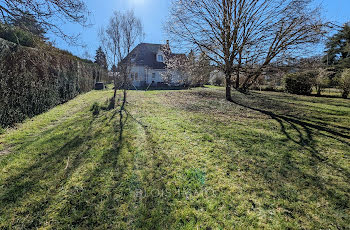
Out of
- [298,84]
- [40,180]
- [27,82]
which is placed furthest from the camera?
[298,84]

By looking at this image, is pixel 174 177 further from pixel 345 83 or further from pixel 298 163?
pixel 345 83

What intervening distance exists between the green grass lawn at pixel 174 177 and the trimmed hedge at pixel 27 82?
89 cm

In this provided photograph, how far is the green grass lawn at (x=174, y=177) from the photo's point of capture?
1932mm

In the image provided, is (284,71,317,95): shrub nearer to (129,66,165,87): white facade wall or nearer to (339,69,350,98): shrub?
(339,69,350,98): shrub

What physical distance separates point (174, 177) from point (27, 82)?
6544 mm

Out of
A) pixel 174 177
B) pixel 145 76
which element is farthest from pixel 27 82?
pixel 145 76

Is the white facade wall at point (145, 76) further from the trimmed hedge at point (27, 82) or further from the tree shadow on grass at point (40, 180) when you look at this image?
the tree shadow on grass at point (40, 180)

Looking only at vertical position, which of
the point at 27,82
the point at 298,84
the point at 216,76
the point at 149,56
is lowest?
the point at 27,82

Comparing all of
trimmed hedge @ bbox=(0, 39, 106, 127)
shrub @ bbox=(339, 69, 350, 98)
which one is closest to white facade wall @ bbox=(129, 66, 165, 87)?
trimmed hedge @ bbox=(0, 39, 106, 127)

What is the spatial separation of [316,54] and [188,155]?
947 cm

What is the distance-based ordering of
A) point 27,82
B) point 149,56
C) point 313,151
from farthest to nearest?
point 149,56
point 27,82
point 313,151

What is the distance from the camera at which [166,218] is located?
1.92 m

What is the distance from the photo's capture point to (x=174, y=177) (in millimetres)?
2645

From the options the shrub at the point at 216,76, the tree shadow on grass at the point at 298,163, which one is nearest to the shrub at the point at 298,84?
the shrub at the point at 216,76
